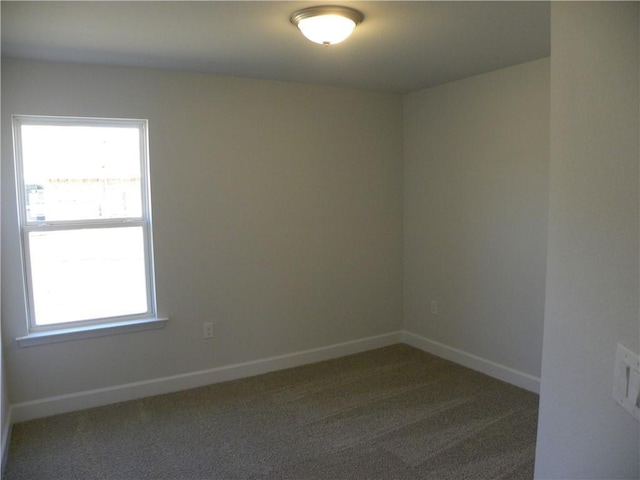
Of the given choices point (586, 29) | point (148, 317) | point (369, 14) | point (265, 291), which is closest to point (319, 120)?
point (265, 291)

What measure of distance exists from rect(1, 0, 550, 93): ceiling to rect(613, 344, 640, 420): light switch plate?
180 cm

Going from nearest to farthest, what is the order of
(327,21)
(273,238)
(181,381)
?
(327,21) < (181,381) < (273,238)

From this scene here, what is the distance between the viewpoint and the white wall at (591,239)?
93cm

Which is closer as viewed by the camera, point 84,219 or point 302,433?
point 302,433

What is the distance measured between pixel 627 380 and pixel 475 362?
3.26 metres

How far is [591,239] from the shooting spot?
102 centimetres

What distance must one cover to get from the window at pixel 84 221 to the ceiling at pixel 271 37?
0.52m

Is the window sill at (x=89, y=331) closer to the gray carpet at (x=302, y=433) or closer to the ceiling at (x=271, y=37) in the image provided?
the gray carpet at (x=302, y=433)

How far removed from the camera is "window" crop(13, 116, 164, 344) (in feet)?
10.7

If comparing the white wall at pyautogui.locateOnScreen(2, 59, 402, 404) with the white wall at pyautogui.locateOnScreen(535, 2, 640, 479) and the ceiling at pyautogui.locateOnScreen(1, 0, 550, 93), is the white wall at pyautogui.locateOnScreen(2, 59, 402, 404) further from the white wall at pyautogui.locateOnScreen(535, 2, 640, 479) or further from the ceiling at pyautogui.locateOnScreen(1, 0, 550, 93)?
the white wall at pyautogui.locateOnScreen(535, 2, 640, 479)

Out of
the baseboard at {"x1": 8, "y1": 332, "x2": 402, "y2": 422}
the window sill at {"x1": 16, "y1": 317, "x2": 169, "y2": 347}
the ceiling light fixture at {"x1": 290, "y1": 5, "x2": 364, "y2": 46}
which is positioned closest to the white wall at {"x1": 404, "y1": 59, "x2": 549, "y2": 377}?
the baseboard at {"x1": 8, "y1": 332, "x2": 402, "y2": 422}

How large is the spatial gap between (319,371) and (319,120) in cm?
209

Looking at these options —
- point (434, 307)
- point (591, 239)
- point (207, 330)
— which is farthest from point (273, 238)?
point (591, 239)

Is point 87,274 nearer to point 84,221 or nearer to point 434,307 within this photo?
point 84,221
